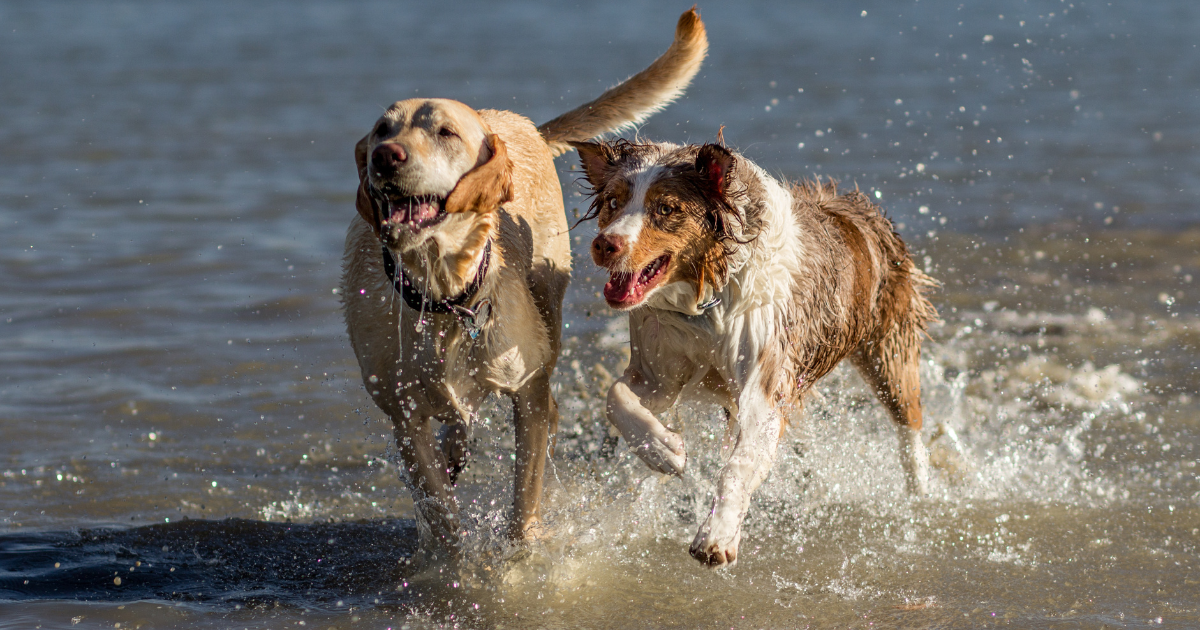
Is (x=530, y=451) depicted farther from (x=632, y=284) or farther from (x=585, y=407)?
(x=585, y=407)

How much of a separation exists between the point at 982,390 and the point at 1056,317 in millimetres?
1543

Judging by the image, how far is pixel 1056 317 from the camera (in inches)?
315

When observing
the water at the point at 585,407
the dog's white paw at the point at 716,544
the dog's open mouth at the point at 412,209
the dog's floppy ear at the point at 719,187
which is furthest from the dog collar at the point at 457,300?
the dog's white paw at the point at 716,544

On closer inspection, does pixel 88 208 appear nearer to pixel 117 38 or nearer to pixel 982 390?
pixel 982 390

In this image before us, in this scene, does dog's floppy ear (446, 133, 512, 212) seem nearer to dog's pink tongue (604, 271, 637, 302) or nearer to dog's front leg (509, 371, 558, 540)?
dog's pink tongue (604, 271, 637, 302)

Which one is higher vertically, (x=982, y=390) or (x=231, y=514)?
(x=982, y=390)

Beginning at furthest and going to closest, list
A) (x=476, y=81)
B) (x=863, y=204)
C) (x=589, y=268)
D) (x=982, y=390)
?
(x=476, y=81)
(x=589, y=268)
(x=982, y=390)
(x=863, y=204)

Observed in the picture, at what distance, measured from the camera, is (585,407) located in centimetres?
650

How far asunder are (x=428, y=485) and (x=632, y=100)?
213 cm

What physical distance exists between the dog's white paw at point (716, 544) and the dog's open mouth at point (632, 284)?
82 centimetres

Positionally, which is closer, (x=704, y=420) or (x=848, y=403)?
(x=704, y=420)

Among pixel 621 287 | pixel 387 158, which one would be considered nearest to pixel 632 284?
pixel 621 287

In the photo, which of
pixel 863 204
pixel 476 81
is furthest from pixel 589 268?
pixel 476 81

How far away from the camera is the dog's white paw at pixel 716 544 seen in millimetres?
3936
